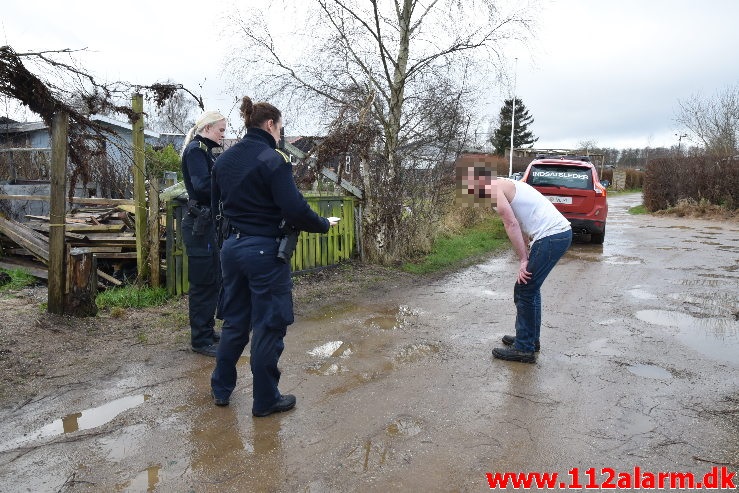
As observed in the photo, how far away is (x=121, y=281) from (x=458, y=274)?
5.03 m

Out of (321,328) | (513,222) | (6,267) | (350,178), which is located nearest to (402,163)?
(350,178)

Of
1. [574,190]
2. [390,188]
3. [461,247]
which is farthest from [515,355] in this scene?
[574,190]

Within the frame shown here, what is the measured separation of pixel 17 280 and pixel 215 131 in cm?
520

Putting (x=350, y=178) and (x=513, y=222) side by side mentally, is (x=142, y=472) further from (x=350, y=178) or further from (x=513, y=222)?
(x=350, y=178)

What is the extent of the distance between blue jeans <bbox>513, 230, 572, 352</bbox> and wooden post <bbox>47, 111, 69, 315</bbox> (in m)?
4.36

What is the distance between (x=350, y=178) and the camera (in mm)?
9227

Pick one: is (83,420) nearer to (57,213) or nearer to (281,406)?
(281,406)

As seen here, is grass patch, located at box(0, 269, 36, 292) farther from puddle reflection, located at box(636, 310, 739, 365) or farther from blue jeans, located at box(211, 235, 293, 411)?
puddle reflection, located at box(636, 310, 739, 365)

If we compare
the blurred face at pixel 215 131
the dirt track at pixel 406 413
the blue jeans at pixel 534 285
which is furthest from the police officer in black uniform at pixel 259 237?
the blue jeans at pixel 534 285

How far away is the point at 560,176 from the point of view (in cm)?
1170

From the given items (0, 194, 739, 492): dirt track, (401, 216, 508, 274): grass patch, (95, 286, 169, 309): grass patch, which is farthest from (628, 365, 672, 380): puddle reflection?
(95, 286, 169, 309): grass patch

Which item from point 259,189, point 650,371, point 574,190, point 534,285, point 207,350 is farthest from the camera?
point 574,190

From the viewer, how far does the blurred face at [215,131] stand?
4.53 m

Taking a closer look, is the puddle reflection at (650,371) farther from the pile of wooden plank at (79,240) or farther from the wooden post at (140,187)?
the pile of wooden plank at (79,240)
